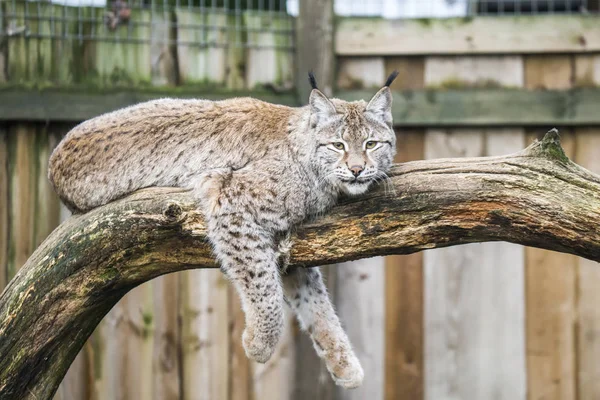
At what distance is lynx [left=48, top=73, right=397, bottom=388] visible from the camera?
4039 mm

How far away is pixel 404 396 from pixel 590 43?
8.36 feet

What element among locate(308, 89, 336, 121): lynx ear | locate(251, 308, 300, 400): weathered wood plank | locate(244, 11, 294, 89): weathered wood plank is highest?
locate(244, 11, 294, 89): weathered wood plank

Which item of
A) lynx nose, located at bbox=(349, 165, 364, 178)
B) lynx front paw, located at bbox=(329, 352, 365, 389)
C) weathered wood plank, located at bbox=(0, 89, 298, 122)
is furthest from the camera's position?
weathered wood plank, located at bbox=(0, 89, 298, 122)

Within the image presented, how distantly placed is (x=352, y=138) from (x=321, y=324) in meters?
1.11

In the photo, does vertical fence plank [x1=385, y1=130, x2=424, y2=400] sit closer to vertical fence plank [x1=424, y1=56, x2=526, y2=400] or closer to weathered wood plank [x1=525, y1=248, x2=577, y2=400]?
vertical fence plank [x1=424, y1=56, x2=526, y2=400]

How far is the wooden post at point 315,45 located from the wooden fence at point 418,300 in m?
0.20

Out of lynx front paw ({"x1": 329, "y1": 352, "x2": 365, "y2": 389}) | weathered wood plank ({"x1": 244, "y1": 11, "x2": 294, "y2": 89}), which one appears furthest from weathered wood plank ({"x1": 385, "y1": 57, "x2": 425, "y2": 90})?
lynx front paw ({"x1": 329, "y1": 352, "x2": 365, "y2": 389})

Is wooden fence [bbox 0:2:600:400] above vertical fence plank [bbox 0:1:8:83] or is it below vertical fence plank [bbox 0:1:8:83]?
below

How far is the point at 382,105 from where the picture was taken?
4.23 meters

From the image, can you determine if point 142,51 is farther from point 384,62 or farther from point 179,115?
point 384,62

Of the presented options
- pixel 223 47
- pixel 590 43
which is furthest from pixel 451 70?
pixel 223 47

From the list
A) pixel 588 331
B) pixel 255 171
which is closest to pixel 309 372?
pixel 255 171

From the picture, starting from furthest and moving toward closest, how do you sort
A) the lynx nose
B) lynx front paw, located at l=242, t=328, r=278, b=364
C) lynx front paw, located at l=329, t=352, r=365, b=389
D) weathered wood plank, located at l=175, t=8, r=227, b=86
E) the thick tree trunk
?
1. weathered wood plank, located at l=175, t=8, r=227, b=86
2. lynx front paw, located at l=329, t=352, r=365, b=389
3. lynx front paw, located at l=242, t=328, r=278, b=364
4. the lynx nose
5. the thick tree trunk

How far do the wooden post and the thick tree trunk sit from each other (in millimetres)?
1498
